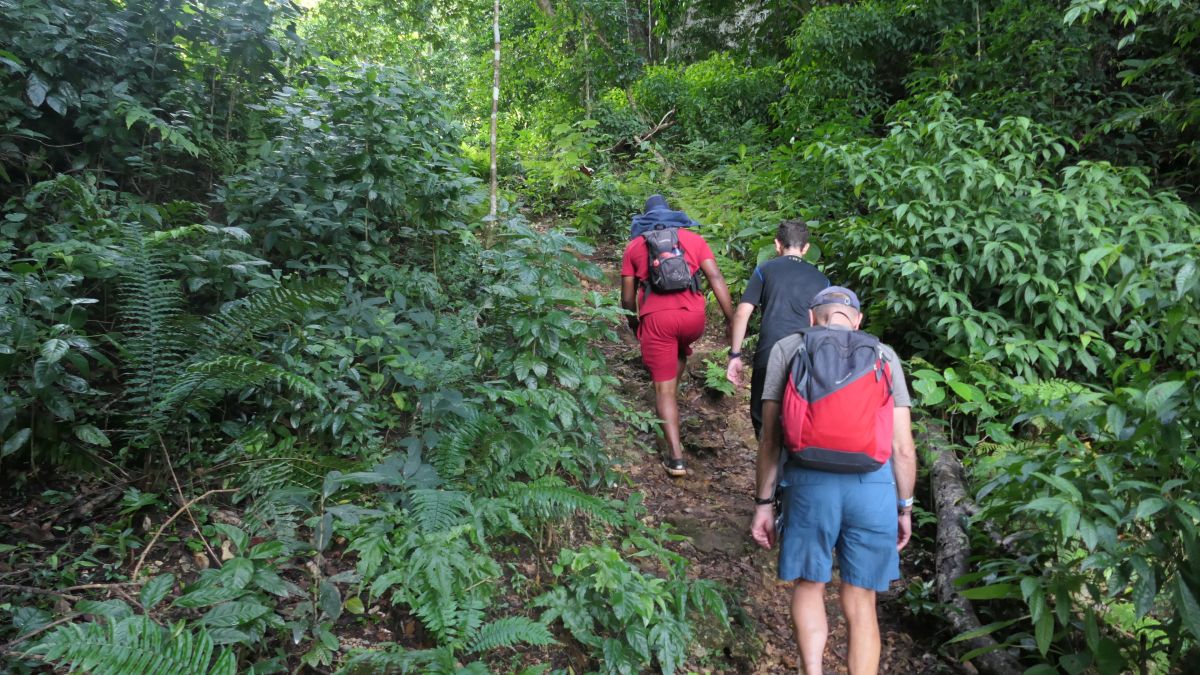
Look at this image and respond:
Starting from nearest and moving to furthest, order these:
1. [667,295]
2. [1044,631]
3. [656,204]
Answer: [1044,631], [667,295], [656,204]

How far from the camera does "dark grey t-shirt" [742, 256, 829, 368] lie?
4.93 meters

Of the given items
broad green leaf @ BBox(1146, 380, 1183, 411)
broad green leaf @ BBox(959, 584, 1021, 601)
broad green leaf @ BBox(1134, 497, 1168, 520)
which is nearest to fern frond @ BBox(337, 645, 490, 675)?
broad green leaf @ BBox(959, 584, 1021, 601)

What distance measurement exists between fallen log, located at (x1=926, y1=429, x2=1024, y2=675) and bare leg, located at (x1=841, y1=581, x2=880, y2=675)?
2.33ft

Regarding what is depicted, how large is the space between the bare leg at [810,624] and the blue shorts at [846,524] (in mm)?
139

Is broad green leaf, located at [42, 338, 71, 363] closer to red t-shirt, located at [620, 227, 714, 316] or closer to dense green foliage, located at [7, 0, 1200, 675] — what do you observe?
dense green foliage, located at [7, 0, 1200, 675]

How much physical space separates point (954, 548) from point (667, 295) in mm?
2807

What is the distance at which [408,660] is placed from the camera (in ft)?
8.64

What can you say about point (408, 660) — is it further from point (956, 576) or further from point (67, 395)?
point (956, 576)

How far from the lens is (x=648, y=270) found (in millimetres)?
5754

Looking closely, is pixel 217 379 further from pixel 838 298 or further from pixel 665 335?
pixel 665 335

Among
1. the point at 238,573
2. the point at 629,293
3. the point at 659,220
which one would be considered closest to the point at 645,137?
the point at 659,220

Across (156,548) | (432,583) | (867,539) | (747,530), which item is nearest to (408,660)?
(432,583)

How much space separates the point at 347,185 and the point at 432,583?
162 inches

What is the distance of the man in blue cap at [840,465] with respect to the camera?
3.25 m
